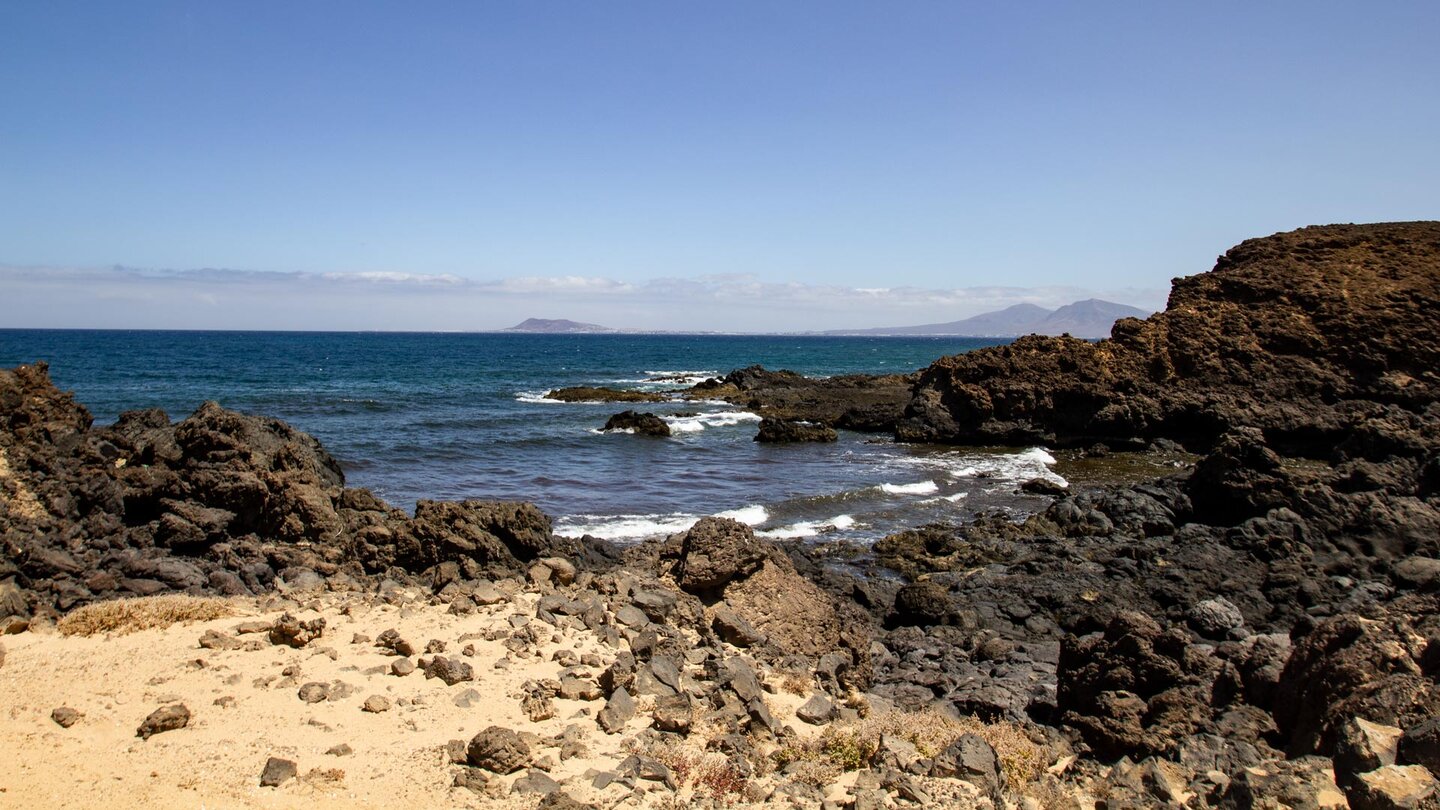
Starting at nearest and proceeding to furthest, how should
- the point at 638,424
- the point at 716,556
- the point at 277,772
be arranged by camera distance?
the point at 277,772 < the point at 716,556 < the point at 638,424

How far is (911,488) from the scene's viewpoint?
25.5 m

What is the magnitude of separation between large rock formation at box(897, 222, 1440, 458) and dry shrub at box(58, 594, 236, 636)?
3116 cm

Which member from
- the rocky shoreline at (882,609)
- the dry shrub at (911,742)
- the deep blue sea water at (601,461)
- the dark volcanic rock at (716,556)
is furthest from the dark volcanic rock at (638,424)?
the dry shrub at (911,742)

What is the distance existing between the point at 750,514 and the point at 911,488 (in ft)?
21.0

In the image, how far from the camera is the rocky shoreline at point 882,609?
22.1ft

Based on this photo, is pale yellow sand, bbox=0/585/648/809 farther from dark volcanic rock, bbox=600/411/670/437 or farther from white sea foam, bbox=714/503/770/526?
dark volcanic rock, bbox=600/411/670/437

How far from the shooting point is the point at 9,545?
10.4 meters

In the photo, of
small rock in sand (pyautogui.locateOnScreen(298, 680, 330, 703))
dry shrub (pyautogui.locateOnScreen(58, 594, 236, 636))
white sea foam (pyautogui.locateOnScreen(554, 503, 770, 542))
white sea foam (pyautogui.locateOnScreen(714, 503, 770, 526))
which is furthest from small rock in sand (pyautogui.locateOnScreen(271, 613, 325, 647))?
white sea foam (pyautogui.locateOnScreen(714, 503, 770, 526))

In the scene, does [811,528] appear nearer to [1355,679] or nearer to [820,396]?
[1355,679]

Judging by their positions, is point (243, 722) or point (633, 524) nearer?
point (243, 722)

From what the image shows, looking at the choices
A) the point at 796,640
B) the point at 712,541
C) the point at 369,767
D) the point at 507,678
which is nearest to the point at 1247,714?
the point at 796,640

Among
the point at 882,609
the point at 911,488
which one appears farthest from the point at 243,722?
the point at 911,488

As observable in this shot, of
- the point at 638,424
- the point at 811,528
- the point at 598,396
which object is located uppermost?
the point at 598,396

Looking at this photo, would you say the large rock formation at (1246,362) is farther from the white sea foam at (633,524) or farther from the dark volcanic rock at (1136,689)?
the dark volcanic rock at (1136,689)
